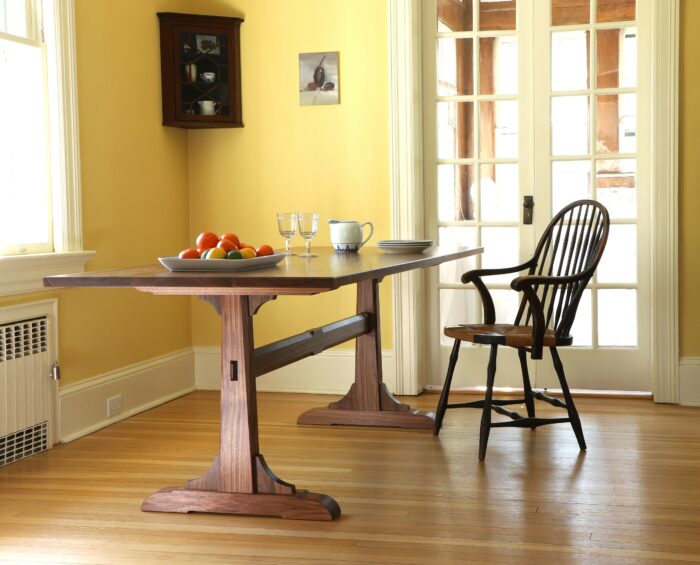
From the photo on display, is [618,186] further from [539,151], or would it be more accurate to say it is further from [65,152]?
[65,152]

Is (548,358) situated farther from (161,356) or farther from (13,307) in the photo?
(13,307)

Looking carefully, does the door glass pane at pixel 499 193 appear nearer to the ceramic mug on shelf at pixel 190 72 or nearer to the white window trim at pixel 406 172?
the white window trim at pixel 406 172

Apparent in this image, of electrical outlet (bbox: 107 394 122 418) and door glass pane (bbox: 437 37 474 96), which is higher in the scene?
door glass pane (bbox: 437 37 474 96)

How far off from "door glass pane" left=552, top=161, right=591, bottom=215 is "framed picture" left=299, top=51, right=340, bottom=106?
3.97ft

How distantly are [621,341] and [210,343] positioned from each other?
222 cm

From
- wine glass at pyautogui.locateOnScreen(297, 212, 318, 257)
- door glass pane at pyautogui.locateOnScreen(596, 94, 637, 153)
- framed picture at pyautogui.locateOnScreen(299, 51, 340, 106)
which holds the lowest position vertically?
wine glass at pyautogui.locateOnScreen(297, 212, 318, 257)

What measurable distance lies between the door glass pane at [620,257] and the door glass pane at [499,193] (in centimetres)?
50

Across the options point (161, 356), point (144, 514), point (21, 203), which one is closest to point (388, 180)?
point (161, 356)

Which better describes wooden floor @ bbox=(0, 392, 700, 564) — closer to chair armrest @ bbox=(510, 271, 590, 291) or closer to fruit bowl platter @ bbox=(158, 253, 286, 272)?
chair armrest @ bbox=(510, 271, 590, 291)

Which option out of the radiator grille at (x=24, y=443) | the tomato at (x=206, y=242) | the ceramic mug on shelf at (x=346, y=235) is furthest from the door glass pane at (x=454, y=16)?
the radiator grille at (x=24, y=443)

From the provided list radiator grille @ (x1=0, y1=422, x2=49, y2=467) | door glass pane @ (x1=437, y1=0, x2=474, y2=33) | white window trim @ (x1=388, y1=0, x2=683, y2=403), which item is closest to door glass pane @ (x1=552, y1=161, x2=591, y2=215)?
white window trim @ (x1=388, y1=0, x2=683, y2=403)

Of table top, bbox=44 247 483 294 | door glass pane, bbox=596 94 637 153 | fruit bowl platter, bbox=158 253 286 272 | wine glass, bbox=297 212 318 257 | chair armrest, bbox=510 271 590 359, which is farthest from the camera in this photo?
door glass pane, bbox=596 94 637 153

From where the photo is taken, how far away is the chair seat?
380cm

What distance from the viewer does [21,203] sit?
402 cm
